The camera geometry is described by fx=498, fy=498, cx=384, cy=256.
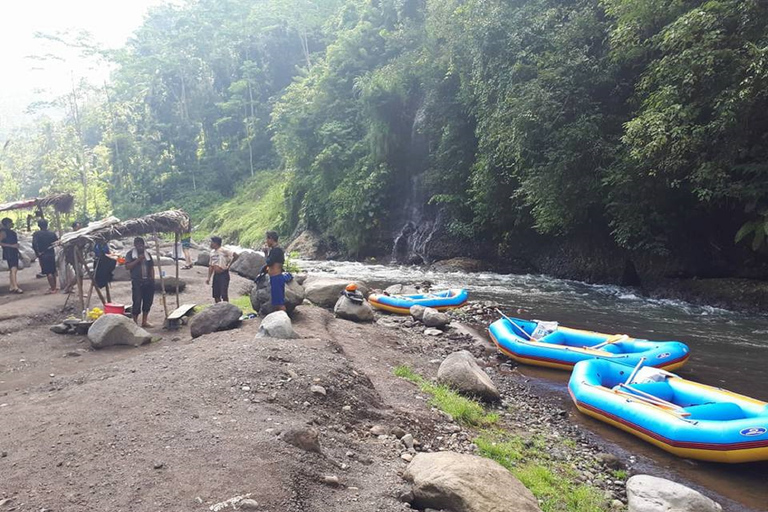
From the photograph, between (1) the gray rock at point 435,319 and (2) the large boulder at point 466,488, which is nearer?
(2) the large boulder at point 466,488

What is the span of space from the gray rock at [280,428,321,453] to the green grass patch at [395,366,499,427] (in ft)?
7.49

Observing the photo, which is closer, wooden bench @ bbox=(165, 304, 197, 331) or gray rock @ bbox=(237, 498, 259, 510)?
gray rock @ bbox=(237, 498, 259, 510)

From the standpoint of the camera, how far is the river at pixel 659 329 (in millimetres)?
5406

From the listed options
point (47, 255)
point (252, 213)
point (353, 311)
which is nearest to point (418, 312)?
point (353, 311)

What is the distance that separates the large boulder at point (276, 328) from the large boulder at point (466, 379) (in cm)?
239

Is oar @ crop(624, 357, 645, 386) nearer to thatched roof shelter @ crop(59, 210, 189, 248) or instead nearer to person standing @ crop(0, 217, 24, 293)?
thatched roof shelter @ crop(59, 210, 189, 248)

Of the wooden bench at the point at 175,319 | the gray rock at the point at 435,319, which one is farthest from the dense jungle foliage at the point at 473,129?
the wooden bench at the point at 175,319

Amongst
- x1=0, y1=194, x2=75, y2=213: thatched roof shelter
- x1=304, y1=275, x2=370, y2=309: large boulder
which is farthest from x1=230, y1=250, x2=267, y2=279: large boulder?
x1=0, y1=194, x2=75, y2=213: thatched roof shelter

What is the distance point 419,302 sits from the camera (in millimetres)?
13047

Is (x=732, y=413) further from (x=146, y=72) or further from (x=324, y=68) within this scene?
(x=146, y=72)

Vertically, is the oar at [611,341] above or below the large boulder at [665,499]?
above

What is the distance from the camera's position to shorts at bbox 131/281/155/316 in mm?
9484

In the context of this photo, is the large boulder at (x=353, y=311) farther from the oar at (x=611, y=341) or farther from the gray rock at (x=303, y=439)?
the gray rock at (x=303, y=439)

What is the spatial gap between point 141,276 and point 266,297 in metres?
2.38
